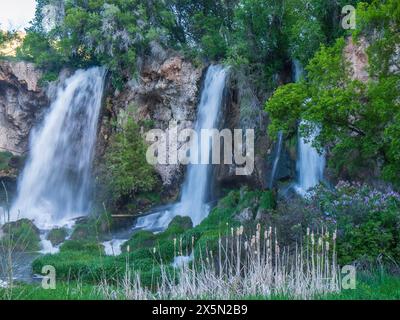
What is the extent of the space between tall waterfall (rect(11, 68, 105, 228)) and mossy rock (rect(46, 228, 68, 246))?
17.2 feet

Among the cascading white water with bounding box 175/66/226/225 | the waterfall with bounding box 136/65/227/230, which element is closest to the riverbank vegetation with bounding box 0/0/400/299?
the waterfall with bounding box 136/65/227/230

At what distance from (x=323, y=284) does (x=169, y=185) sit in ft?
59.2

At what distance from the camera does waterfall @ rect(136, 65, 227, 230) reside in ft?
71.5

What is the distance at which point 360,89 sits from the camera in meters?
12.1

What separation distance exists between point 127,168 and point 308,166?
9.94m

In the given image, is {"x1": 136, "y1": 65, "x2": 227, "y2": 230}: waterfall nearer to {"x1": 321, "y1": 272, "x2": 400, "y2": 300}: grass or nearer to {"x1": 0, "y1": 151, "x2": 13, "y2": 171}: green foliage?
{"x1": 0, "y1": 151, "x2": 13, "y2": 171}: green foliage

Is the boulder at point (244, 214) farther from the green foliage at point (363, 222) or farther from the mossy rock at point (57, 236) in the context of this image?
the mossy rock at point (57, 236)

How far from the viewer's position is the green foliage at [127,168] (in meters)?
24.0

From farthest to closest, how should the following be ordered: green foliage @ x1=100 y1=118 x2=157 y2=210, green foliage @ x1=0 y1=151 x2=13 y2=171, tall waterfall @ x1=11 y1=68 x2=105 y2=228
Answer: green foliage @ x1=0 y1=151 x2=13 y2=171
tall waterfall @ x1=11 y1=68 x2=105 y2=228
green foliage @ x1=100 y1=118 x2=157 y2=210

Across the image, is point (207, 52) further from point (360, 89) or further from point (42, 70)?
point (360, 89)

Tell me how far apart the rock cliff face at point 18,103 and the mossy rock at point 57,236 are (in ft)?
37.8

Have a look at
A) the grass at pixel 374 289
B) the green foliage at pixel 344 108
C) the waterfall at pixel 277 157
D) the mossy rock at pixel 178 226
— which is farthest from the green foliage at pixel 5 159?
the grass at pixel 374 289
